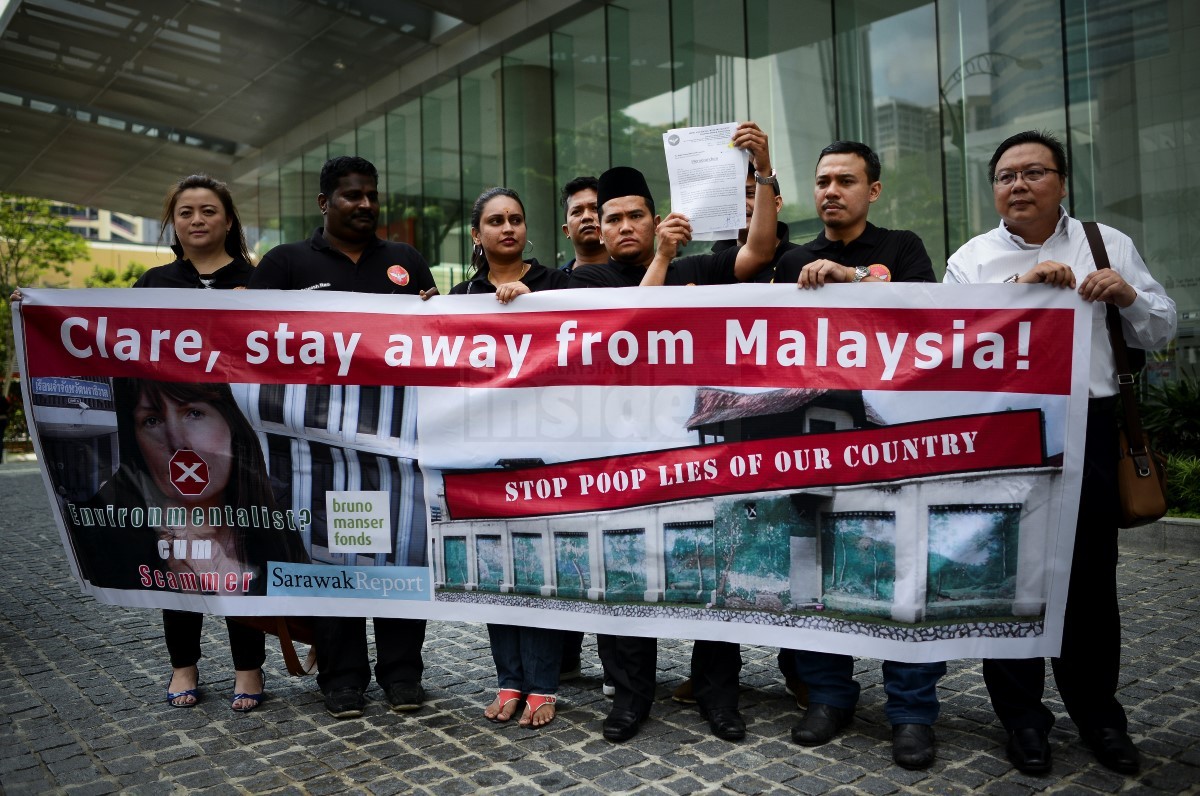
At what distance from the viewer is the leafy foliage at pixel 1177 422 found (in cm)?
815

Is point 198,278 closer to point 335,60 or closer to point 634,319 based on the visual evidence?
point 634,319

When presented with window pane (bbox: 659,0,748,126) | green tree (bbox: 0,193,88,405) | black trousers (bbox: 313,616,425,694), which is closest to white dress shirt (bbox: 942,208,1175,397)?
black trousers (bbox: 313,616,425,694)

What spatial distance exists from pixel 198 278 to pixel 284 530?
4.17 feet

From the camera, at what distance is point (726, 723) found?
355 centimetres

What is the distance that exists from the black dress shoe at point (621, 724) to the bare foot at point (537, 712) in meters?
0.27

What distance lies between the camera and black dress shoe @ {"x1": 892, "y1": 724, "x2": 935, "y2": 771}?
3217 mm

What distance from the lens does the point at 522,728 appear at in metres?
3.74

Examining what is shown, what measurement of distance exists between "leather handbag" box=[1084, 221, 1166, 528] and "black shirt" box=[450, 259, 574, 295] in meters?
2.15

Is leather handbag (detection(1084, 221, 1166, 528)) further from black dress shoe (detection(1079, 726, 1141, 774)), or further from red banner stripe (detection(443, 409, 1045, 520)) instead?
black dress shoe (detection(1079, 726, 1141, 774))

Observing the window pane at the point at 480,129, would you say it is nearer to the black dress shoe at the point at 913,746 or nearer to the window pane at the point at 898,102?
the window pane at the point at 898,102

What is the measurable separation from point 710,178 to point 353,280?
5.50ft

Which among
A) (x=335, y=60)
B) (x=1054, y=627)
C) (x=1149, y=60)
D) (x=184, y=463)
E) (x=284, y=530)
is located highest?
(x=335, y=60)

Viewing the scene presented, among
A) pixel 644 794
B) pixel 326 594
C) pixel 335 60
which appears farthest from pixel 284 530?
pixel 335 60

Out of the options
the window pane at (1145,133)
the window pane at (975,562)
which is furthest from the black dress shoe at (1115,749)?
the window pane at (1145,133)
